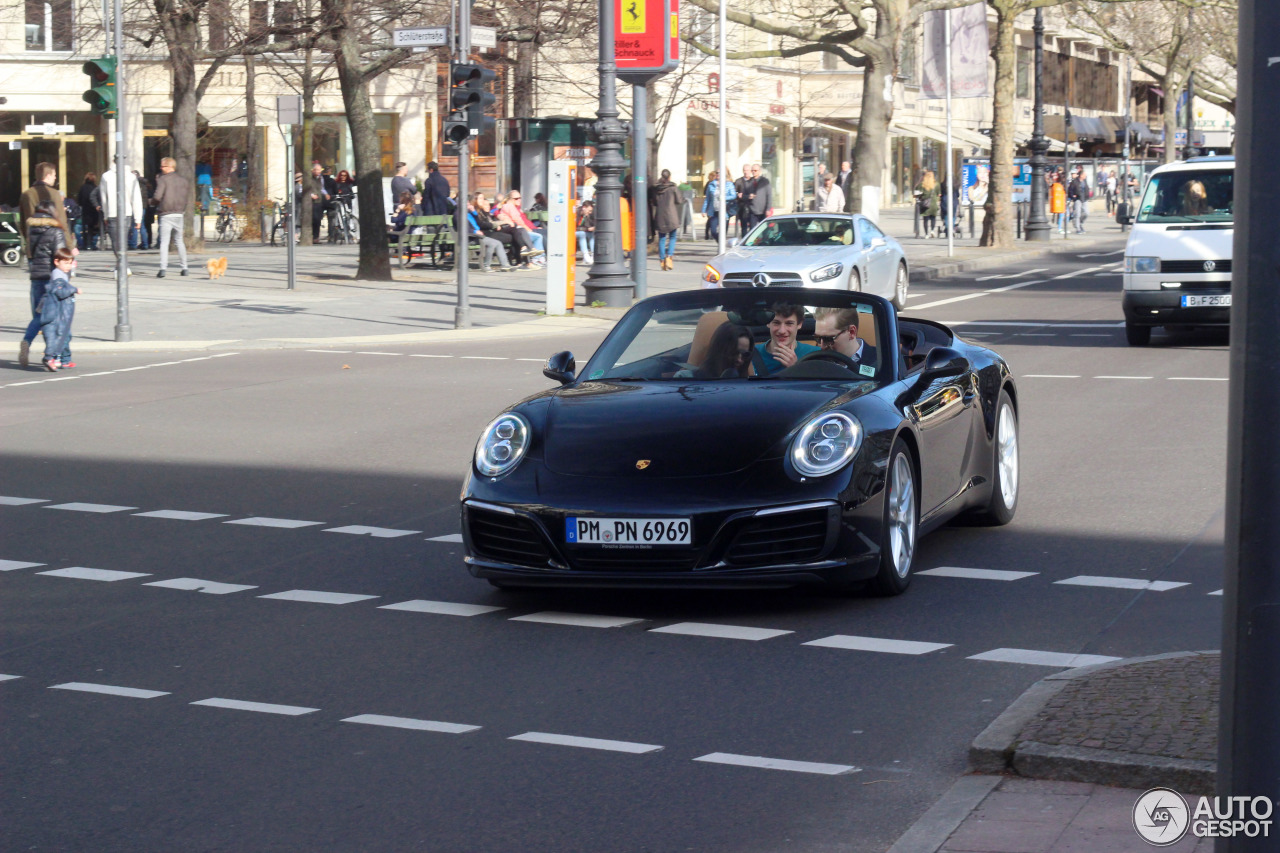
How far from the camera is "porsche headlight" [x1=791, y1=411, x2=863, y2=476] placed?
23.2ft

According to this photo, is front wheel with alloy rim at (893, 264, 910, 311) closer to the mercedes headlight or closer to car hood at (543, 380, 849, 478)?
the mercedes headlight

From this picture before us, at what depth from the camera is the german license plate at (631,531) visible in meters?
6.92

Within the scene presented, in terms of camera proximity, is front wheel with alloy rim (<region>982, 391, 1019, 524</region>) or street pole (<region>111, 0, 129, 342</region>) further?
street pole (<region>111, 0, 129, 342</region>)

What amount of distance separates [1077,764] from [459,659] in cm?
252

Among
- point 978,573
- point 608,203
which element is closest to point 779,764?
point 978,573

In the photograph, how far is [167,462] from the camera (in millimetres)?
12000

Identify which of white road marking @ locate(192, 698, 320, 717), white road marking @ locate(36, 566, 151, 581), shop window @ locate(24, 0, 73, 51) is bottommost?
white road marking @ locate(192, 698, 320, 717)

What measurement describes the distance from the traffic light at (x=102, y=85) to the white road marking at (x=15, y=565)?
13.2 m

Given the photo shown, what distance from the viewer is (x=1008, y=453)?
941 cm

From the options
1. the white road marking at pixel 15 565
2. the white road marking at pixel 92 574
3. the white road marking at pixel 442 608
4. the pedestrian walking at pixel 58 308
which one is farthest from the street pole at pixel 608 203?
the white road marking at pixel 442 608

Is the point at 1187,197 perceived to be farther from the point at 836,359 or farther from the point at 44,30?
the point at 44,30

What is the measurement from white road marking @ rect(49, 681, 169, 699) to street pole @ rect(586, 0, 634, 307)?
18389mm

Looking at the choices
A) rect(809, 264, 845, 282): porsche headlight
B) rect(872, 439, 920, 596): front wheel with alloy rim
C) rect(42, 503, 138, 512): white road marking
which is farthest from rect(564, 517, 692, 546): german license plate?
rect(809, 264, 845, 282): porsche headlight

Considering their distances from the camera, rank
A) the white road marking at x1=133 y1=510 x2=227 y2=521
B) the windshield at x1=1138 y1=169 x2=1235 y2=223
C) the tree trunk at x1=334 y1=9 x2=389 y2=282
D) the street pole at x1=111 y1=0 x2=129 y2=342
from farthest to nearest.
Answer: the tree trunk at x1=334 y1=9 x2=389 y2=282 < the street pole at x1=111 y1=0 x2=129 y2=342 < the windshield at x1=1138 y1=169 x2=1235 y2=223 < the white road marking at x1=133 y1=510 x2=227 y2=521
